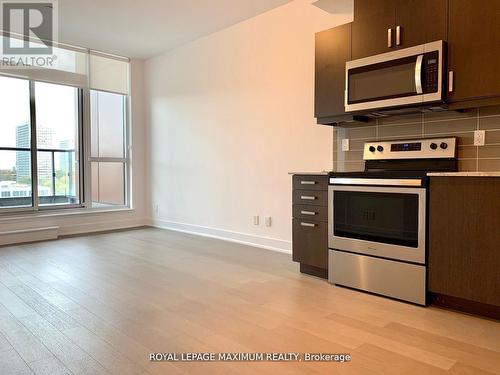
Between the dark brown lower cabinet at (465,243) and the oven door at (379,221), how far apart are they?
0.09 m

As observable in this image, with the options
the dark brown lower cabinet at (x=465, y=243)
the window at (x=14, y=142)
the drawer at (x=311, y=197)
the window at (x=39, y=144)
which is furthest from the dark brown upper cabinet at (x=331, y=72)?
the window at (x=14, y=142)

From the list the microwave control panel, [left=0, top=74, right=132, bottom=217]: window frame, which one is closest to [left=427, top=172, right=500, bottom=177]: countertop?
the microwave control panel

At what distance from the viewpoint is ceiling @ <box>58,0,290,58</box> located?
414 cm

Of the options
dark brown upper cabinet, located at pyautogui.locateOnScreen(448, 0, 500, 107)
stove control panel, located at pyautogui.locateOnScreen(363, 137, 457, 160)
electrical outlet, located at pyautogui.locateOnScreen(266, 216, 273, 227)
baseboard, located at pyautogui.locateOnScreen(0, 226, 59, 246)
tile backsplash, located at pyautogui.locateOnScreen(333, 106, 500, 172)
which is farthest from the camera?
baseboard, located at pyautogui.locateOnScreen(0, 226, 59, 246)

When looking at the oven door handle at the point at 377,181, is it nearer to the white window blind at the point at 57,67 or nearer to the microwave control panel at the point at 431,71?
the microwave control panel at the point at 431,71

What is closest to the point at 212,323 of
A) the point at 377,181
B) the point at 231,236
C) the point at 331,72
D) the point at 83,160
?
the point at 377,181

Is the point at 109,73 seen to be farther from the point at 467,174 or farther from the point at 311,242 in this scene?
the point at 467,174

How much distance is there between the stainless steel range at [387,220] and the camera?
2545 mm

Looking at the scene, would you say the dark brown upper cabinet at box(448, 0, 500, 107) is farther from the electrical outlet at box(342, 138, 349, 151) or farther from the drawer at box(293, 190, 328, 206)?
the drawer at box(293, 190, 328, 206)

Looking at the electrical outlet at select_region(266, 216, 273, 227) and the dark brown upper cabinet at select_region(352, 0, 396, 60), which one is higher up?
the dark brown upper cabinet at select_region(352, 0, 396, 60)

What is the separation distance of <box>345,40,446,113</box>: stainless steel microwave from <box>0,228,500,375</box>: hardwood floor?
1478 millimetres

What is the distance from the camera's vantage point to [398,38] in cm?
276

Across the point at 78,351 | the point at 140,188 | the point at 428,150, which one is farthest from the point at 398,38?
the point at 140,188

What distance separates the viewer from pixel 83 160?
228 inches
